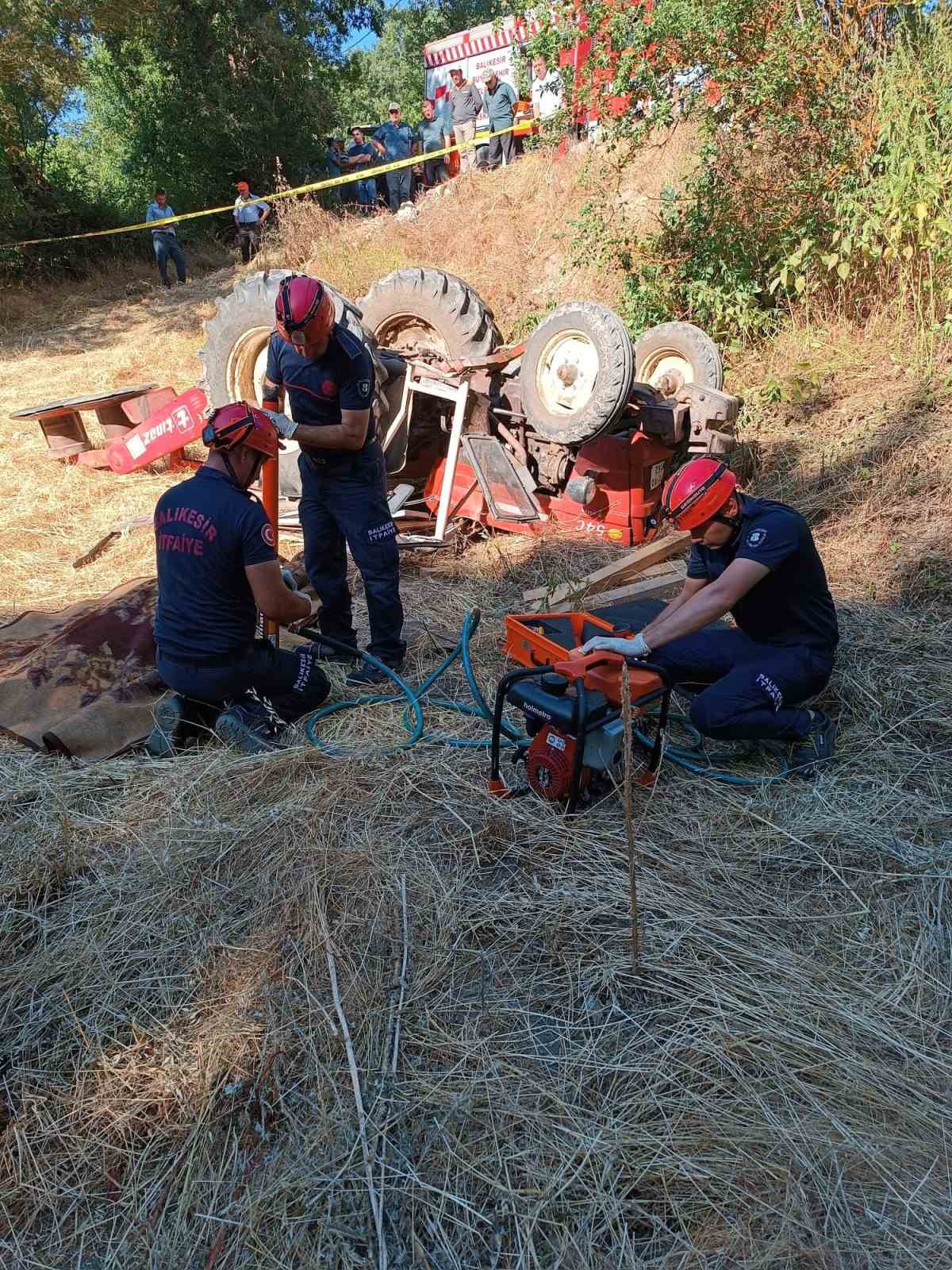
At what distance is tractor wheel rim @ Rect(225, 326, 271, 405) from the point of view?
5.87 metres

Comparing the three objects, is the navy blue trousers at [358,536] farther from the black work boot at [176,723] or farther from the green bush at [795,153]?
the green bush at [795,153]

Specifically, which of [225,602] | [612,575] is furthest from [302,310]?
[612,575]

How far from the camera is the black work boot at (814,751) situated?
10.2 feet

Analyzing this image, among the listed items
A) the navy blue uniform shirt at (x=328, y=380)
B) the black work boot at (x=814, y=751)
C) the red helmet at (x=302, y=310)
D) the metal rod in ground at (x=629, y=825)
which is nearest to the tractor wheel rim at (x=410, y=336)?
the navy blue uniform shirt at (x=328, y=380)

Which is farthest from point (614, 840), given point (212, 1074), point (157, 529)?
point (157, 529)

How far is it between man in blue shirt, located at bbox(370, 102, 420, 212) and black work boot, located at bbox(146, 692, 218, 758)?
13.4 metres

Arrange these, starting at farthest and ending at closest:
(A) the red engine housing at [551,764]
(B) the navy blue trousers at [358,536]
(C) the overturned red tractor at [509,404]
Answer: (C) the overturned red tractor at [509,404]
(B) the navy blue trousers at [358,536]
(A) the red engine housing at [551,764]

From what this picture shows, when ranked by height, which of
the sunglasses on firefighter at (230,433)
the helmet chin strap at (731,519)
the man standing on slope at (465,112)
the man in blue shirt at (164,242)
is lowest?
the helmet chin strap at (731,519)

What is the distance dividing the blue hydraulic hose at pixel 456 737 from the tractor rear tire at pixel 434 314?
2.92 metres

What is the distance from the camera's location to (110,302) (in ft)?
47.0

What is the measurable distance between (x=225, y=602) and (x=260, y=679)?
0.37 meters

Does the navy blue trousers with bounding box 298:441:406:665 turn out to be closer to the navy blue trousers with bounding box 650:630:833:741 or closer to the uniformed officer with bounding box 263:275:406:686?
the uniformed officer with bounding box 263:275:406:686

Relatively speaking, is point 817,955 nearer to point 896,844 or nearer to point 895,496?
point 896,844

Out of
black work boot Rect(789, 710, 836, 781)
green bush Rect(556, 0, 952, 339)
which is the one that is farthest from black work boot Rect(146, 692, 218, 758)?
green bush Rect(556, 0, 952, 339)
